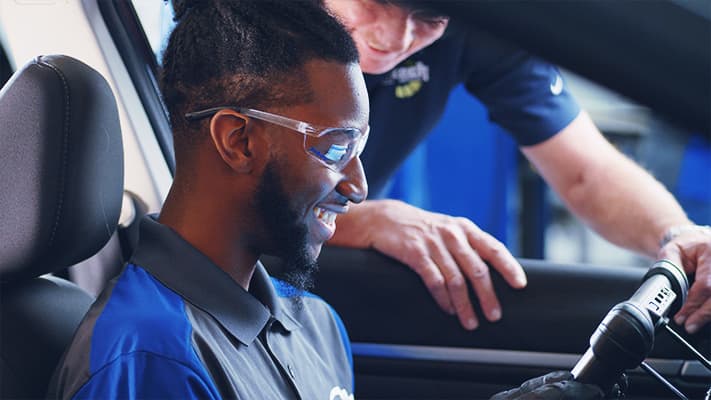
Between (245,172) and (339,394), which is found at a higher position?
(245,172)

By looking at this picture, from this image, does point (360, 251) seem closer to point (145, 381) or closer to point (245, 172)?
point (245, 172)

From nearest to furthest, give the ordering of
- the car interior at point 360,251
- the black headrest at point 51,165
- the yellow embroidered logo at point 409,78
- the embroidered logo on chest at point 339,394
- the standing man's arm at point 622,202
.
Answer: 1. the car interior at point 360,251
2. the black headrest at point 51,165
3. the embroidered logo on chest at point 339,394
4. the standing man's arm at point 622,202
5. the yellow embroidered logo at point 409,78

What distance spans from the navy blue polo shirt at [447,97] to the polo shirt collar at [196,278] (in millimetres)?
873

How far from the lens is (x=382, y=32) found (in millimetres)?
1746

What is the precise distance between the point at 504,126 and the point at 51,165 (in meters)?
1.22

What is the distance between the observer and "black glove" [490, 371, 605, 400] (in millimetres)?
1016

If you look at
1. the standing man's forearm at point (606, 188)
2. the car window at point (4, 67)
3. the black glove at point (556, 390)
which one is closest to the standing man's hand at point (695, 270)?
the standing man's forearm at point (606, 188)

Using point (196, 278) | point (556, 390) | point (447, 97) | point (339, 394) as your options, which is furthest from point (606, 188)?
point (196, 278)

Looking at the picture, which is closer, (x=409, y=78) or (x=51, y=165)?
(x=51, y=165)

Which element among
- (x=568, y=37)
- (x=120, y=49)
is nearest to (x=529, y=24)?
(x=568, y=37)

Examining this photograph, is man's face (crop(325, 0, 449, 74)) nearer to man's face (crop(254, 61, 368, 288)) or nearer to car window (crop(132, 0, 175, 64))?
car window (crop(132, 0, 175, 64))

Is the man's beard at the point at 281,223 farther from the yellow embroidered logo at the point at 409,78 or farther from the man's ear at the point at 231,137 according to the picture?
the yellow embroidered logo at the point at 409,78

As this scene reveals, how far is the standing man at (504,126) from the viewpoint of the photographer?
1542 mm

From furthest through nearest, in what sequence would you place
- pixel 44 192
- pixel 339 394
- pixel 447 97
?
pixel 447 97
pixel 339 394
pixel 44 192
